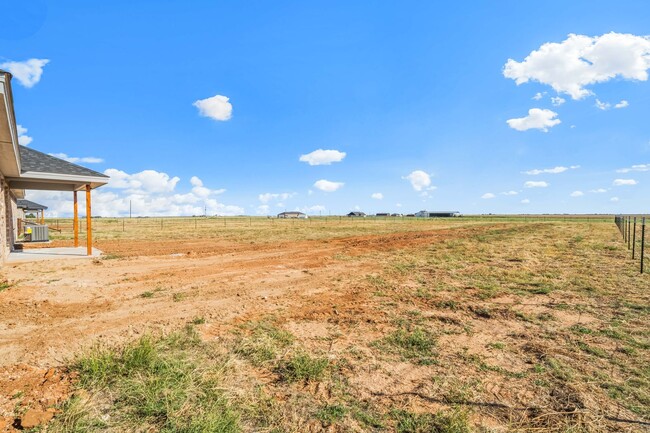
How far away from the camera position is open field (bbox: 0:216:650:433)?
3207mm

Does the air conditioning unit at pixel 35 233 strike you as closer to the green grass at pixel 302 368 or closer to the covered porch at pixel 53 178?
the covered porch at pixel 53 178

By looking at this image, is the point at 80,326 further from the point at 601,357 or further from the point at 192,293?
the point at 601,357

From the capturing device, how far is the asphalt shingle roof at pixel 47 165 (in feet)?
43.5

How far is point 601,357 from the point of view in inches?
178

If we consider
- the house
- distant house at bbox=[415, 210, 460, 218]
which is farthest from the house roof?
distant house at bbox=[415, 210, 460, 218]

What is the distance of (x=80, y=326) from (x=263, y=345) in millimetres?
3676

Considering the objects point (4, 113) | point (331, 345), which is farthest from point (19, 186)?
point (331, 345)

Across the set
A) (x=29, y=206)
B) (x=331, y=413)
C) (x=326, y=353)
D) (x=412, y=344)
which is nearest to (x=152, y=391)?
(x=331, y=413)

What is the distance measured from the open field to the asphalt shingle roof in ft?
19.4

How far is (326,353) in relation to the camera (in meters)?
4.65

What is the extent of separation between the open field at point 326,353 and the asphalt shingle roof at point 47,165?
5.93 metres

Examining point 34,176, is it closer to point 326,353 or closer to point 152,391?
point 152,391

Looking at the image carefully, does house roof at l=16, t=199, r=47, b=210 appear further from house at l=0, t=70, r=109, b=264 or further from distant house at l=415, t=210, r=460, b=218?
distant house at l=415, t=210, r=460, b=218

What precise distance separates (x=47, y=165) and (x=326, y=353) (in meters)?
16.5
